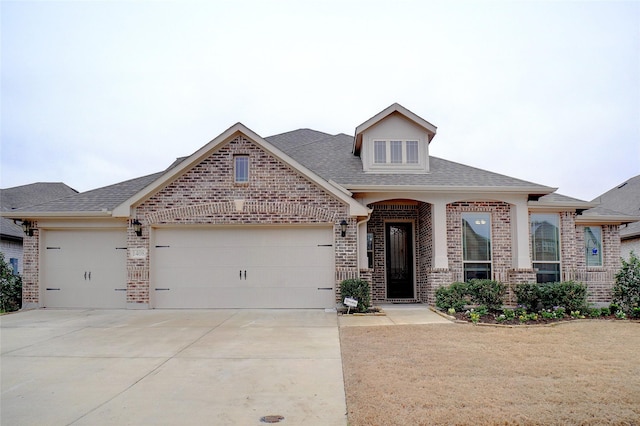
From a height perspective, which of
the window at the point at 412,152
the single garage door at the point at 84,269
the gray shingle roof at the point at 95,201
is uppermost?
the window at the point at 412,152

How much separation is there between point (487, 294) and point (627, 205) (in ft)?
46.4

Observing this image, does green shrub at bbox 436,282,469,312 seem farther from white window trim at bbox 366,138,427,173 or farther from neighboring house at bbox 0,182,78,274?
neighboring house at bbox 0,182,78,274

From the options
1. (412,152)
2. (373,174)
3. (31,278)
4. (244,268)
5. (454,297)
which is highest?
(412,152)

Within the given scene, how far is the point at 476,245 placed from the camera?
1370 centimetres

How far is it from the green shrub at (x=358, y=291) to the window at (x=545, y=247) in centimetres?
555

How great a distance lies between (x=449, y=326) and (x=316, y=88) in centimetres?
1525

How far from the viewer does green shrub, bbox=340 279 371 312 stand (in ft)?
38.7

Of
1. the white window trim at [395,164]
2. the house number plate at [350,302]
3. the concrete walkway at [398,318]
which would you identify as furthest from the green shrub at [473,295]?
the white window trim at [395,164]

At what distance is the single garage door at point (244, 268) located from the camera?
12.7 meters

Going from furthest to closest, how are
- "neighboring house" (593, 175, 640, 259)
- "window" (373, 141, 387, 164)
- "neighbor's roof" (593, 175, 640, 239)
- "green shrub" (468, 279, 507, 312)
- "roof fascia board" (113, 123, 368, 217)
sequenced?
1. "neighbor's roof" (593, 175, 640, 239)
2. "neighboring house" (593, 175, 640, 259)
3. "window" (373, 141, 387, 164)
4. "roof fascia board" (113, 123, 368, 217)
5. "green shrub" (468, 279, 507, 312)

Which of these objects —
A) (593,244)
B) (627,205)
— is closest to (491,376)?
(593,244)

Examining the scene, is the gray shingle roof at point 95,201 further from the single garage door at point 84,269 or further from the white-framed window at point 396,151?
the white-framed window at point 396,151

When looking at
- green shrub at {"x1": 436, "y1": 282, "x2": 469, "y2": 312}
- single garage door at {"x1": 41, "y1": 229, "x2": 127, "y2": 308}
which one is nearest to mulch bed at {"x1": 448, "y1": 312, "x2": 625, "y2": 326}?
green shrub at {"x1": 436, "y1": 282, "x2": 469, "y2": 312}

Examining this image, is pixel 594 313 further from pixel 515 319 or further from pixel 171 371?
pixel 171 371
